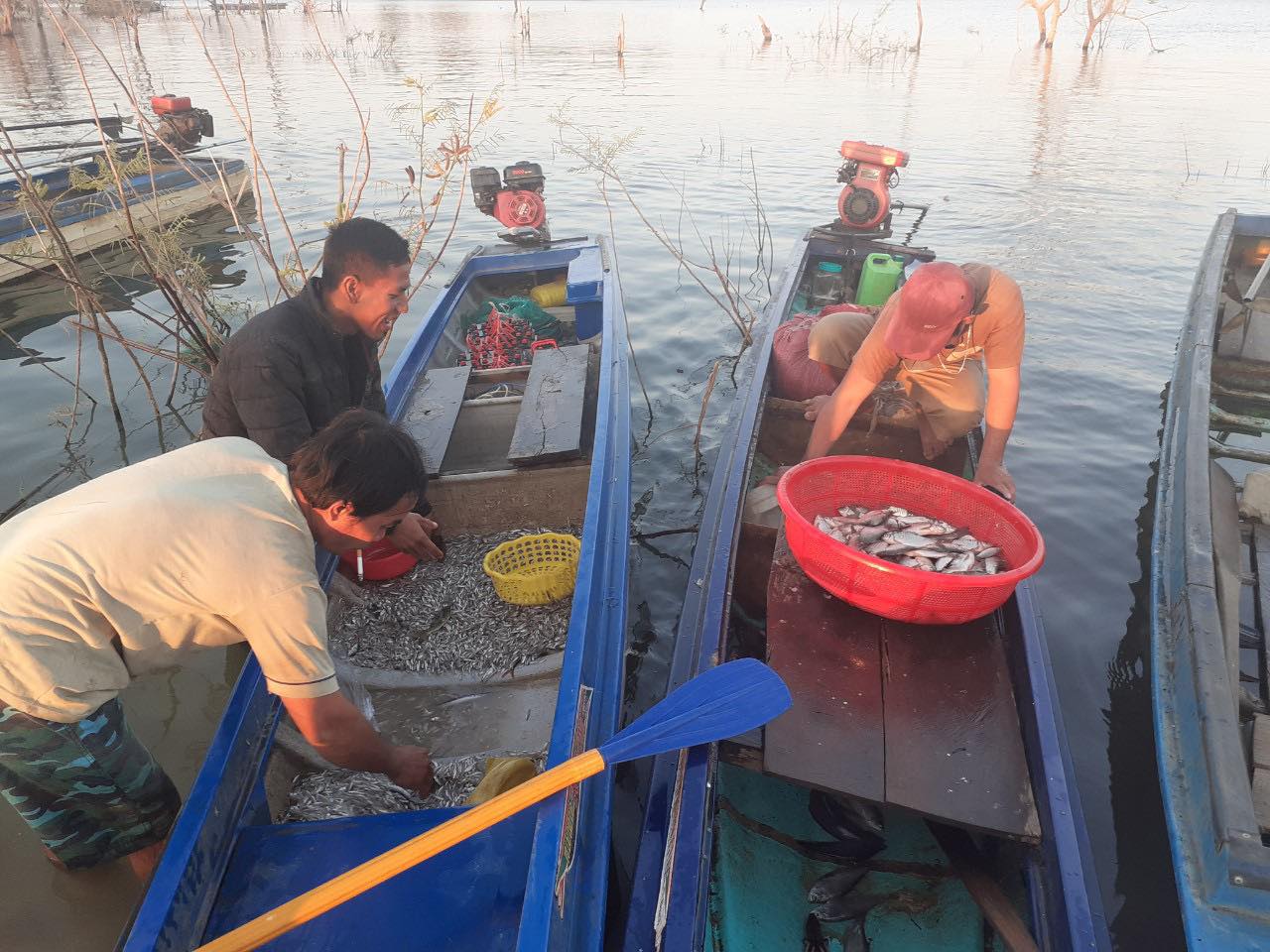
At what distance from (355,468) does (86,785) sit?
167cm

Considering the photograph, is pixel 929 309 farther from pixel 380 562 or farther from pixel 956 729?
pixel 380 562

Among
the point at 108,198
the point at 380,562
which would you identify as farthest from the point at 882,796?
the point at 108,198

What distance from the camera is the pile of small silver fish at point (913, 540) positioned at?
317 cm

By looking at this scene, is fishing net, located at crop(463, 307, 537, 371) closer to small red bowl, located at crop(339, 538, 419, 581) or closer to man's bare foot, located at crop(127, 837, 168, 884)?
small red bowl, located at crop(339, 538, 419, 581)

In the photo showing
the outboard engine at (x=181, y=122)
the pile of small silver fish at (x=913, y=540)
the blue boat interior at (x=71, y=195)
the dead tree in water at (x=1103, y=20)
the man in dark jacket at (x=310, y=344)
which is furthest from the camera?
the dead tree in water at (x=1103, y=20)

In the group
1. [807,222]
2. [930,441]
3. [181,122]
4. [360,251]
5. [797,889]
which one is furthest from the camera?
[807,222]

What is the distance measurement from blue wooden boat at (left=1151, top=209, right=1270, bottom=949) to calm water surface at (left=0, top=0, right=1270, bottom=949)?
94 centimetres

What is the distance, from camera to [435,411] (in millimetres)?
Result: 5336

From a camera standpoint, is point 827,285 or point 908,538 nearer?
point 908,538

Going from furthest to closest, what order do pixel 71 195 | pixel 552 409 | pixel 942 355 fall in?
pixel 71 195
pixel 552 409
pixel 942 355

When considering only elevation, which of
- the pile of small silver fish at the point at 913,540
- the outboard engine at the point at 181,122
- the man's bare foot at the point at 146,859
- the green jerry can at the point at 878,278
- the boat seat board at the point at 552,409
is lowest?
the man's bare foot at the point at 146,859

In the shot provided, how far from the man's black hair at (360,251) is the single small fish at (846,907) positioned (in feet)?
11.7

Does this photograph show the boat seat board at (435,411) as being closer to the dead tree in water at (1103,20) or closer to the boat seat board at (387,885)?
the boat seat board at (387,885)

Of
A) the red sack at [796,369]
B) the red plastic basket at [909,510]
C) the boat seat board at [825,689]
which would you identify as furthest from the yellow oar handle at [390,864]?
the red sack at [796,369]
